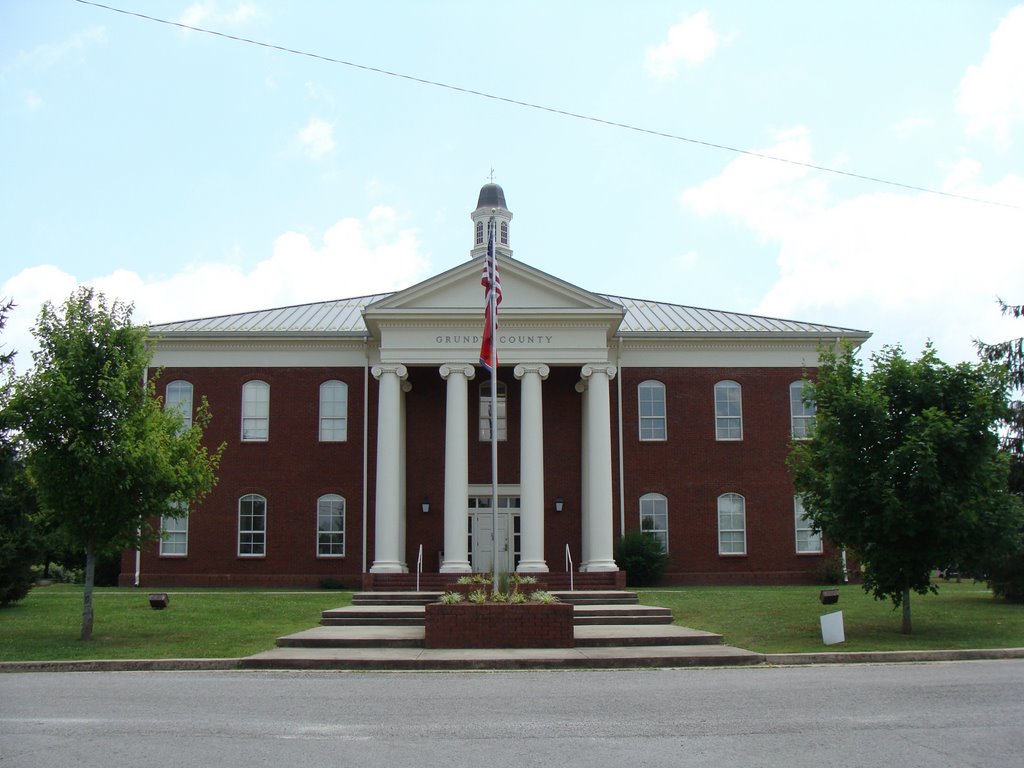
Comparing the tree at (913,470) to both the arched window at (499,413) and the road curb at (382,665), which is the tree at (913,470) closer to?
the road curb at (382,665)

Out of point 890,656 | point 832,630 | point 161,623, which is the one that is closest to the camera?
point 890,656

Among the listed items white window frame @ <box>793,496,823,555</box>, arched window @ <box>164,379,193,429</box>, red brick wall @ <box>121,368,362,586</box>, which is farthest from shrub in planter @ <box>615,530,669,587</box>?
arched window @ <box>164,379,193,429</box>

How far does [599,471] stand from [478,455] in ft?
16.7

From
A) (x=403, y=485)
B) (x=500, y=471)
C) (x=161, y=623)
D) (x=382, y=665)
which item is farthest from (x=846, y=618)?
(x=403, y=485)

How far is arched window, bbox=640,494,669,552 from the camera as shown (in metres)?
34.1

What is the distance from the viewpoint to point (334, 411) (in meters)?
34.6

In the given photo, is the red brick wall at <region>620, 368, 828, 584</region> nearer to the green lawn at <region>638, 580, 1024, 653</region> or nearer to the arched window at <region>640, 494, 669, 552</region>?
the arched window at <region>640, 494, 669, 552</region>

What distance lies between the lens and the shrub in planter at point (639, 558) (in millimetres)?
31983

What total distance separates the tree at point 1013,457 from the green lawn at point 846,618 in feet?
1.68

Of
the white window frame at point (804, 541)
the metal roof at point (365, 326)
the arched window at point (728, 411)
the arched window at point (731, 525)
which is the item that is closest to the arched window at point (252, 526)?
the metal roof at point (365, 326)

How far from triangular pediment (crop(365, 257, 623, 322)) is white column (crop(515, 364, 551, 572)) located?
81.5 inches

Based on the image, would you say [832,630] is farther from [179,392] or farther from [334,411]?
[179,392]

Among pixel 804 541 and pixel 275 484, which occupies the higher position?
pixel 275 484

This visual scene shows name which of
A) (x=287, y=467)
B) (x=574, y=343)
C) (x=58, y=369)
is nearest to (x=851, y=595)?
(x=574, y=343)
